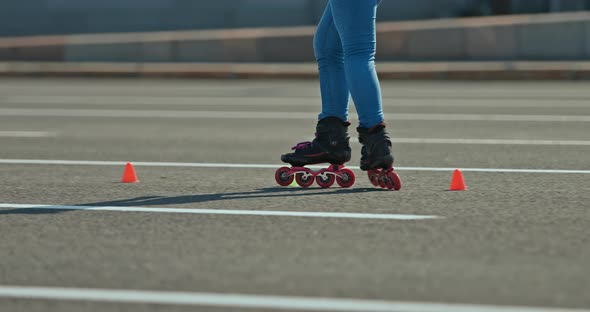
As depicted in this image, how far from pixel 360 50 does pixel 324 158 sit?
2.28 feet

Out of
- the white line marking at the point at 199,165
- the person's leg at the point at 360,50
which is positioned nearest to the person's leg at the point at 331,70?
the person's leg at the point at 360,50

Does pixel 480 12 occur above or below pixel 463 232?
above

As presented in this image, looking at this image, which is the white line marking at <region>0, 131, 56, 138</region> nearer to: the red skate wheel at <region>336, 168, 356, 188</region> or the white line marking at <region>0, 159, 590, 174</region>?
the white line marking at <region>0, 159, 590, 174</region>

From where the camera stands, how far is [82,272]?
4.78 meters

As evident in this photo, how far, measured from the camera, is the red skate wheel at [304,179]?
725 cm

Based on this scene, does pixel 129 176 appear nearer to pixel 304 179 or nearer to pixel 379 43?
pixel 304 179

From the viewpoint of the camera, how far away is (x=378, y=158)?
6867 millimetres

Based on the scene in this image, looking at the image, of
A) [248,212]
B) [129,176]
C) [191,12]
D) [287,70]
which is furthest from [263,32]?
[248,212]

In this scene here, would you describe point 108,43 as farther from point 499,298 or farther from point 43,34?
point 499,298

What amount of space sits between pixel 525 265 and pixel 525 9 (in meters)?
21.7

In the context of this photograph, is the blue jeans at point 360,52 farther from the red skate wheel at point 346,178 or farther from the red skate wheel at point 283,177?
the red skate wheel at point 283,177

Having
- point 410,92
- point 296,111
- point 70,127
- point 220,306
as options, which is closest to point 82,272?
point 220,306

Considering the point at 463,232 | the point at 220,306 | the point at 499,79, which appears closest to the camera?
the point at 220,306

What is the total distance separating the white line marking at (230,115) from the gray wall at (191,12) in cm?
1172
